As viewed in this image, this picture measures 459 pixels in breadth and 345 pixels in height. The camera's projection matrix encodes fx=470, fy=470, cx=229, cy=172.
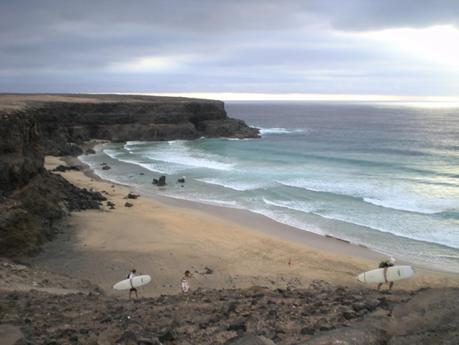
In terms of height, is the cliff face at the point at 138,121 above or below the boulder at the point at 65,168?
above

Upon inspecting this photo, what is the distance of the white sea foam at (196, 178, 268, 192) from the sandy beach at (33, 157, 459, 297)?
27.6 feet

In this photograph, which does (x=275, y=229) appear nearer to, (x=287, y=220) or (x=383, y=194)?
(x=287, y=220)

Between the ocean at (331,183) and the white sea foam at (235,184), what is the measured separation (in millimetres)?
159

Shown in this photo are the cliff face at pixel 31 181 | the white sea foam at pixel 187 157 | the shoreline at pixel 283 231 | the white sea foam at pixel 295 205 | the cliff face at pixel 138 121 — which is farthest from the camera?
the cliff face at pixel 138 121

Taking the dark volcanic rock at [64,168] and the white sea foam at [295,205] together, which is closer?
the white sea foam at [295,205]

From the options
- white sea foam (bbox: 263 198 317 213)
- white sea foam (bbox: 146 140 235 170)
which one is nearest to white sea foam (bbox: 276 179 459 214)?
white sea foam (bbox: 263 198 317 213)

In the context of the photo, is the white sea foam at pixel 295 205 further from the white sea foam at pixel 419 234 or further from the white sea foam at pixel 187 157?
the white sea foam at pixel 187 157

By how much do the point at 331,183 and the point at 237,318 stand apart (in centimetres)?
2912

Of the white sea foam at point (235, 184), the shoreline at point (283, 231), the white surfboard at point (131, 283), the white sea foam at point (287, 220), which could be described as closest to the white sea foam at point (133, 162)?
the white sea foam at point (235, 184)

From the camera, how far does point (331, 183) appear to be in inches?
1462

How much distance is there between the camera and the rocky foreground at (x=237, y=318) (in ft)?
22.3

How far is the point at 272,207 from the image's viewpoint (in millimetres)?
29906

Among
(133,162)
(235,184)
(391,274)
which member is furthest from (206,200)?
(133,162)

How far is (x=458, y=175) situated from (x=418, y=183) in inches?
245
